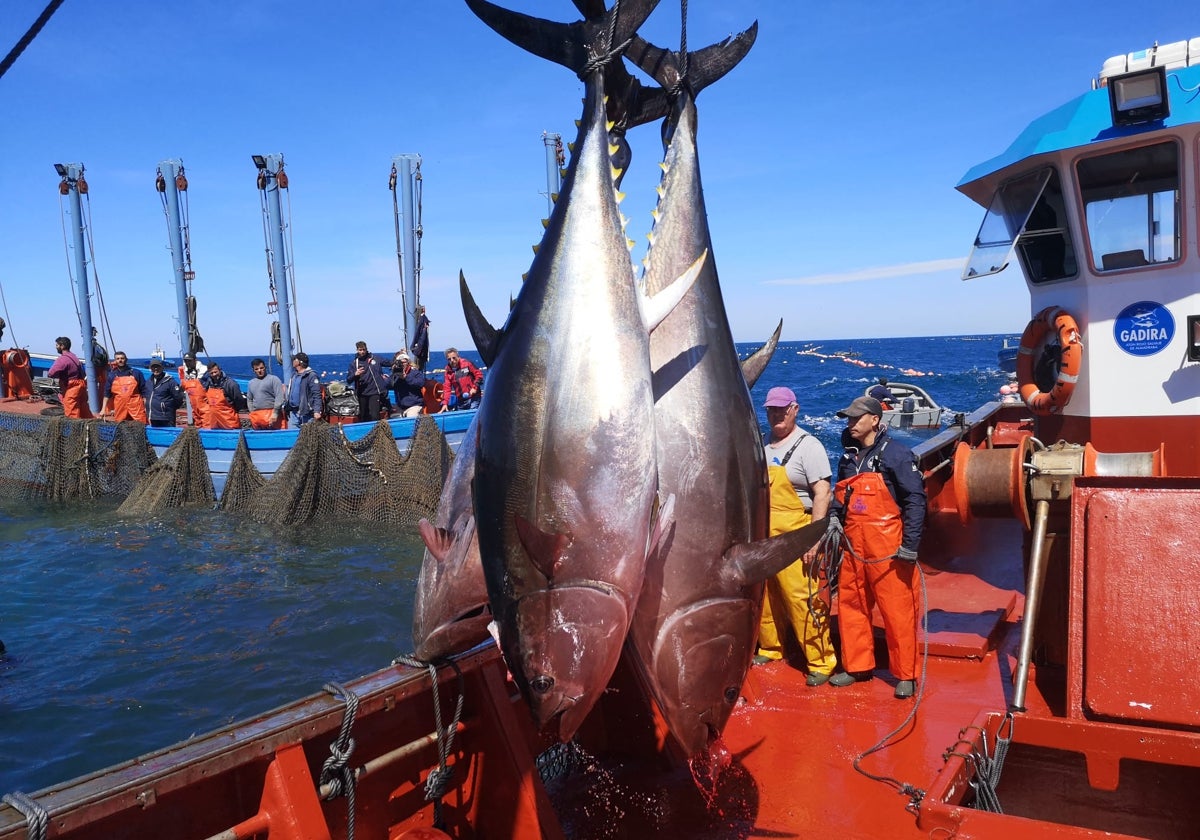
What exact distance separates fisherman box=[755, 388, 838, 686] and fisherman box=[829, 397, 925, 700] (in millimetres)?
112

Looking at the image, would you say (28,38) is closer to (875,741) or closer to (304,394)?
(875,741)

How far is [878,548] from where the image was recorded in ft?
14.0

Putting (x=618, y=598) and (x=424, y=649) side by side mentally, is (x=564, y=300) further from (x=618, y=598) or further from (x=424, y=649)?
(x=424, y=649)

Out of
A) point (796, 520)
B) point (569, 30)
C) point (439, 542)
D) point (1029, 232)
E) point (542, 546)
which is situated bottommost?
point (796, 520)

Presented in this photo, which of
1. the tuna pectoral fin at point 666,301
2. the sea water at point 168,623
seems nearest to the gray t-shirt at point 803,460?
the sea water at point 168,623

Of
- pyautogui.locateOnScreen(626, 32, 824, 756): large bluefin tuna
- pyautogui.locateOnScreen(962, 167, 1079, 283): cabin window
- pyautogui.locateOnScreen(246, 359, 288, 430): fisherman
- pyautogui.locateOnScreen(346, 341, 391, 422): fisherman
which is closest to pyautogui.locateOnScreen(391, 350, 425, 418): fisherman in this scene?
pyautogui.locateOnScreen(346, 341, 391, 422): fisherman

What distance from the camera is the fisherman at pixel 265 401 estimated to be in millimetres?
15461

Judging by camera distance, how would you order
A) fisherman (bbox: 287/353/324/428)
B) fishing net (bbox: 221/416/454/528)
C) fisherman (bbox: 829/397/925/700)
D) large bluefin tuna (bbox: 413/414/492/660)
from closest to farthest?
large bluefin tuna (bbox: 413/414/492/660) < fisherman (bbox: 829/397/925/700) < fishing net (bbox: 221/416/454/528) < fisherman (bbox: 287/353/324/428)

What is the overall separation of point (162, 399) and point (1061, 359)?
15.3 metres

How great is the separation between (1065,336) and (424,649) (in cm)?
530

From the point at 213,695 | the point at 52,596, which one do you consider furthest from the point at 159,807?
the point at 52,596

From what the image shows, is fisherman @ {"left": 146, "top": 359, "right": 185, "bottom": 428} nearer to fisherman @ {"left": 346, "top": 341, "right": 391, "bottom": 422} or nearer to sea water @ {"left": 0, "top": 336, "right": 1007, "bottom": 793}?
sea water @ {"left": 0, "top": 336, "right": 1007, "bottom": 793}

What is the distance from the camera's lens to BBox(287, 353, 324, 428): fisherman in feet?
49.1

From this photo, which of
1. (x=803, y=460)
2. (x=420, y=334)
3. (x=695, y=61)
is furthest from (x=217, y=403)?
(x=695, y=61)
